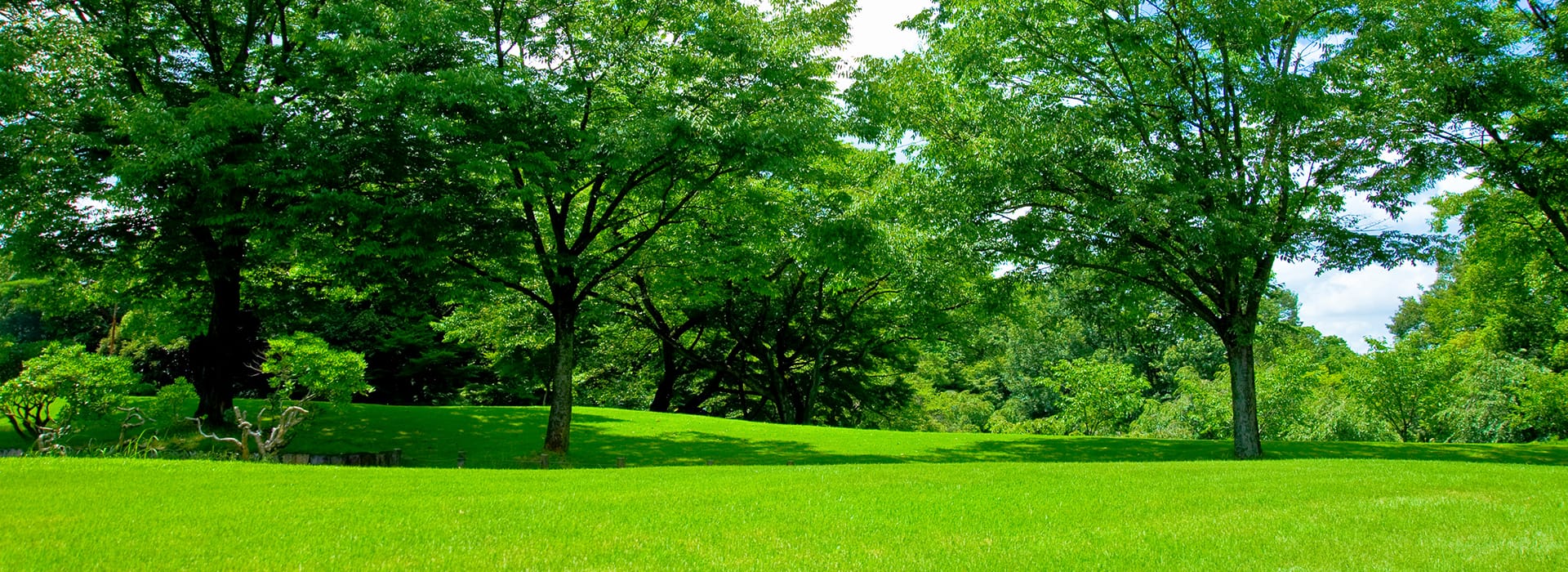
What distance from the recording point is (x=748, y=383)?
3133cm

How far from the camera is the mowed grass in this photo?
5.98m

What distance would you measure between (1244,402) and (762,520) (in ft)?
41.2

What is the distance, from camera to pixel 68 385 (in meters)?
12.2

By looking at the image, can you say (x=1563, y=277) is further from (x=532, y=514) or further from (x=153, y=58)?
(x=153, y=58)

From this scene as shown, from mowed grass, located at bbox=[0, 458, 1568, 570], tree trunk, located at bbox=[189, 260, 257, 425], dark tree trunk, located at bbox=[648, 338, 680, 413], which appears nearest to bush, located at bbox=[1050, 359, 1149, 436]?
dark tree trunk, located at bbox=[648, 338, 680, 413]

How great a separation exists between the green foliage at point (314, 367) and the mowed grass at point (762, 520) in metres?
2.30

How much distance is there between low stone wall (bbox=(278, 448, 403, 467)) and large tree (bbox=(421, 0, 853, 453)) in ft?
9.06

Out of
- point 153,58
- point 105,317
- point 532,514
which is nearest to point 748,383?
point 153,58

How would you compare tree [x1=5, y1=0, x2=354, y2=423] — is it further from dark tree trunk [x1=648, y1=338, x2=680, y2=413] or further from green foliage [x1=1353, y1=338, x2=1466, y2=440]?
green foliage [x1=1353, y1=338, x2=1466, y2=440]

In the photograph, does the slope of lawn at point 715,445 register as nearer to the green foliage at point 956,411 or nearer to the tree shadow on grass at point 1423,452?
the tree shadow on grass at point 1423,452

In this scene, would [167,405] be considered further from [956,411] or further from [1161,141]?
[956,411]

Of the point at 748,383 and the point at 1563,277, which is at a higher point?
the point at 1563,277

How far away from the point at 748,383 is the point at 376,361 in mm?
18525

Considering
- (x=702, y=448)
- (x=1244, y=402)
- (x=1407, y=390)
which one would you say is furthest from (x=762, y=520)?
(x=1407, y=390)
